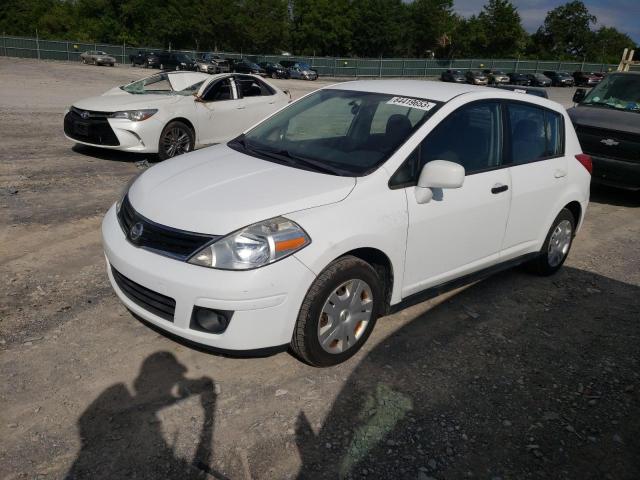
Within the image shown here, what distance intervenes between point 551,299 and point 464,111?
1.89 metres

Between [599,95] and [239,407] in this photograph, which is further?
[599,95]

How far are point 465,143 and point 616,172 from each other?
15.8 feet

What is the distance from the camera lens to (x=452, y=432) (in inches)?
114

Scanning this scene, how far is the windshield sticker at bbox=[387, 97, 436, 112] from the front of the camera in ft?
12.5

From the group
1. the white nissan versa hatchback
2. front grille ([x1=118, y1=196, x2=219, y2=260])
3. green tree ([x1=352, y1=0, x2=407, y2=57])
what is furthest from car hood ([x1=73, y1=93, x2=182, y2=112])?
green tree ([x1=352, y1=0, x2=407, y2=57])

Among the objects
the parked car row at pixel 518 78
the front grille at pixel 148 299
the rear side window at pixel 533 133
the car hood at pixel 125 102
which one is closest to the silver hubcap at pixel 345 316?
the front grille at pixel 148 299

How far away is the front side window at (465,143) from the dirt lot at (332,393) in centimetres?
117

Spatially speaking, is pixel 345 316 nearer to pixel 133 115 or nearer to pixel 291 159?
pixel 291 159

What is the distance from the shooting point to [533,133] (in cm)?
453

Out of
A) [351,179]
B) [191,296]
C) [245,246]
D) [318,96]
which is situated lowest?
[191,296]

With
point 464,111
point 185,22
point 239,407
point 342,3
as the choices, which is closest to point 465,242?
point 464,111

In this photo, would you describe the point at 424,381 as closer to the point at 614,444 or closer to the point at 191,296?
the point at 614,444

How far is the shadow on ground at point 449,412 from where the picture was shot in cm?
262

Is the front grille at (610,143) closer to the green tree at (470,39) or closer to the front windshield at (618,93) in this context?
the front windshield at (618,93)
